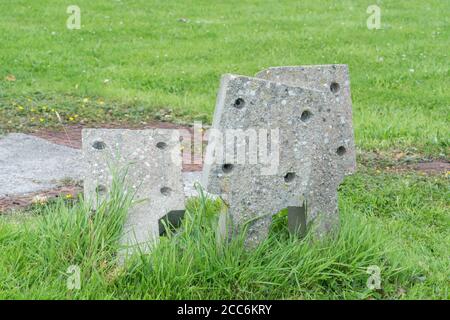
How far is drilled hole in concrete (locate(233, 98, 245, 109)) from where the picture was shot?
4250 mm

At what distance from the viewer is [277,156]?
436cm

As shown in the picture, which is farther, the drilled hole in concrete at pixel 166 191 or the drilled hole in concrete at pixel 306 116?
the drilled hole in concrete at pixel 166 191

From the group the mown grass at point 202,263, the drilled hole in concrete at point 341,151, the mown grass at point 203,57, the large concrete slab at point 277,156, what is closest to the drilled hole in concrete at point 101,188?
the mown grass at point 202,263

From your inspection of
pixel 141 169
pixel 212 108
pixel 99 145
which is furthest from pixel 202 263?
pixel 212 108

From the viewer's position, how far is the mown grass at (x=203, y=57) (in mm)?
8922

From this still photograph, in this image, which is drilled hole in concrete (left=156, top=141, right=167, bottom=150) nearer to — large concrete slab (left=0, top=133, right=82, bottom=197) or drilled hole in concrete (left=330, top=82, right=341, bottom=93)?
drilled hole in concrete (left=330, top=82, right=341, bottom=93)

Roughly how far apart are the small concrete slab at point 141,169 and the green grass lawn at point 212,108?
0.49 feet

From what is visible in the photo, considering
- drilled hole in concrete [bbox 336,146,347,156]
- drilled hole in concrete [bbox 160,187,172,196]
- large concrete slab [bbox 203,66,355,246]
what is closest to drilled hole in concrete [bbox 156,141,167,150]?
drilled hole in concrete [bbox 160,187,172,196]

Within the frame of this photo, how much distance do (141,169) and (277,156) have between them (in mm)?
1002

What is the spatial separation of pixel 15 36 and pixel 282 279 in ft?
33.9

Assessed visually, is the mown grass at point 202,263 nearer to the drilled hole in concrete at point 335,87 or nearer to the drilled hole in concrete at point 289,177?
the drilled hole in concrete at point 289,177

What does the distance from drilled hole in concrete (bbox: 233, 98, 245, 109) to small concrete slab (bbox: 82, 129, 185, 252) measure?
814mm
